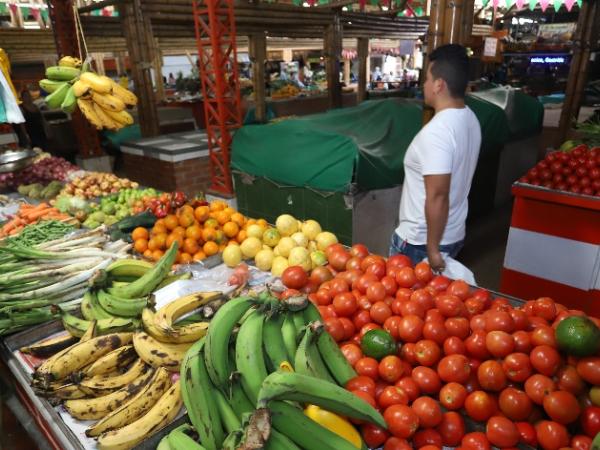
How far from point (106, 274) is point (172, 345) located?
0.77 meters

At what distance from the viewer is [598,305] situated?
379 cm

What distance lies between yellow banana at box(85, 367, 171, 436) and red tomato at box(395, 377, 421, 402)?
3.07 ft

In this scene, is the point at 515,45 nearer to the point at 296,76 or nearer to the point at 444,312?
the point at 296,76

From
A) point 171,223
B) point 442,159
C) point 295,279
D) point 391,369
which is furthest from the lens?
point 171,223

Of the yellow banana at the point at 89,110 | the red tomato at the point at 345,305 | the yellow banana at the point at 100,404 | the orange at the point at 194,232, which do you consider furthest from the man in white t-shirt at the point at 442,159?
the yellow banana at the point at 89,110

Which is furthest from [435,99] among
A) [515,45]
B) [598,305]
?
[515,45]

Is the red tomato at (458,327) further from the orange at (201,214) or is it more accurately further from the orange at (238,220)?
the orange at (201,214)

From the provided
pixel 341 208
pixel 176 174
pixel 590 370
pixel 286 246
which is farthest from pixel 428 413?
pixel 176 174

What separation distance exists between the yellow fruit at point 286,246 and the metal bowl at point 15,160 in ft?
11.4

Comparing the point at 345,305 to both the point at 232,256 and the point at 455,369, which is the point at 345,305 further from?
the point at 232,256

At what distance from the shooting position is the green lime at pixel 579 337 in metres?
1.33

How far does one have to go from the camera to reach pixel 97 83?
2684mm

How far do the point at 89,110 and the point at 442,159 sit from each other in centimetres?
236

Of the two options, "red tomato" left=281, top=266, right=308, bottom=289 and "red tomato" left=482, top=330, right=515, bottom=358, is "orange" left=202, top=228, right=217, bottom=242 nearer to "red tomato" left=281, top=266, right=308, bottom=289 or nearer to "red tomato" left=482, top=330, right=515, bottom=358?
"red tomato" left=281, top=266, right=308, bottom=289
